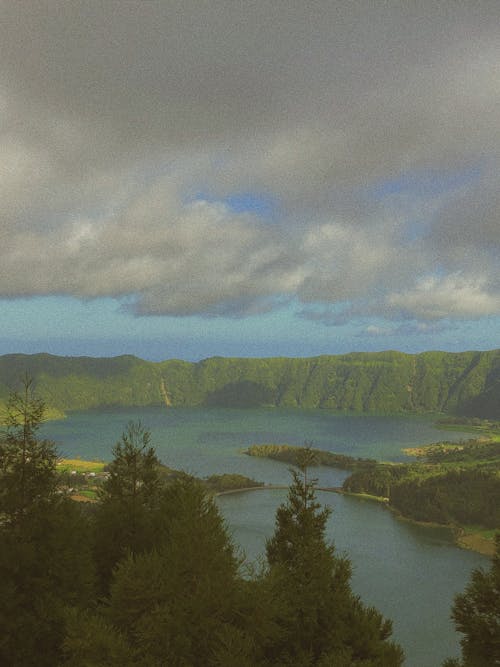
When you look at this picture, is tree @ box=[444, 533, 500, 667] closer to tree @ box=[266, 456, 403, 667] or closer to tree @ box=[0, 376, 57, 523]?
tree @ box=[266, 456, 403, 667]

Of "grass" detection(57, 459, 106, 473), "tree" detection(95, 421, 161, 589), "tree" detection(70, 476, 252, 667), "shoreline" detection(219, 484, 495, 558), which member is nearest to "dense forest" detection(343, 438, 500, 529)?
"shoreline" detection(219, 484, 495, 558)

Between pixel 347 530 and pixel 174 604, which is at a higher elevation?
pixel 174 604

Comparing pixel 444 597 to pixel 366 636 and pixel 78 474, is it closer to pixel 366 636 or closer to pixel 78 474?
pixel 366 636

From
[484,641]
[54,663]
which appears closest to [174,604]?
[54,663]

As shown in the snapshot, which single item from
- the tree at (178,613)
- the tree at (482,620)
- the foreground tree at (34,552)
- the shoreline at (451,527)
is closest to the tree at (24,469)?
the foreground tree at (34,552)

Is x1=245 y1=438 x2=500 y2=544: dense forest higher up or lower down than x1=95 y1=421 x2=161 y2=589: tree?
lower down

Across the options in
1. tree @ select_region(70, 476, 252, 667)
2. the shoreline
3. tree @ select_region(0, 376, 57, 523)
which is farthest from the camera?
the shoreline
